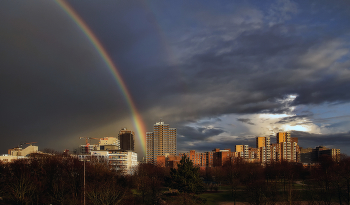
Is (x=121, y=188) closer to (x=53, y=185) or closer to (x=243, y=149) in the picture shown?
(x=53, y=185)

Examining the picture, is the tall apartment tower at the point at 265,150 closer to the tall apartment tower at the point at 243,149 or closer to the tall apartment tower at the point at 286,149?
the tall apartment tower at the point at 286,149

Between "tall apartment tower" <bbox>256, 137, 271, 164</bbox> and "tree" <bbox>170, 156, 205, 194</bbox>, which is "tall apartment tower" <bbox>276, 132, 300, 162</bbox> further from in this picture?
"tree" <bbox>170, 156, 205, 194</bbox>

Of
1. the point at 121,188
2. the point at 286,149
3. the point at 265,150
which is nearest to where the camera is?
the point at 121,188

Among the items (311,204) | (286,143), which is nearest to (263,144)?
(286,143)

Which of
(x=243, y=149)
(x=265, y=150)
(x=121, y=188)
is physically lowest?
(x=243, y=149)

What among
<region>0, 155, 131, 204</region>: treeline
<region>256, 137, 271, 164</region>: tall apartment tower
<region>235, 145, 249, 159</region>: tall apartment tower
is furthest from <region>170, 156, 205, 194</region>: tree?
<region>235, 145, 249, 159</region>: tall apartment tower

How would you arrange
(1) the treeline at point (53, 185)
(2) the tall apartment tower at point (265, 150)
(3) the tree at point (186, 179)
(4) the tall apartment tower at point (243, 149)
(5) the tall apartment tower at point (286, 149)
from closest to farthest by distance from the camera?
(1) the treeline at point (53, 185)
(3) the tree at point (186, 179)
(5) the tall apartment tower at point (286, 149)
(2) the tall apartment tower at point (265, 150)
(4) the tall apartment tower at point (243, 149)

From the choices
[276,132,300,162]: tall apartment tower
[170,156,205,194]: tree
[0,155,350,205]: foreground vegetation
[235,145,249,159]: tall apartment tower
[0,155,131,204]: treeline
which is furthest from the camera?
[235,145,249,159]: tall apartment tower

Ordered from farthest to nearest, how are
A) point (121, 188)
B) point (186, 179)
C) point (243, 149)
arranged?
point (243, 149), point (186, 179), point (121, 188)

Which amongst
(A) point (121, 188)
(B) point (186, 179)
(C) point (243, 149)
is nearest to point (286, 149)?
(C) point (243, 149)

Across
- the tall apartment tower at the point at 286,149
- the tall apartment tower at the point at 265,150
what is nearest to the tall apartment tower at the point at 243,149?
the tall apartment tower at the point at 265,150

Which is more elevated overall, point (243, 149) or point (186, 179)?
point (186, 179)

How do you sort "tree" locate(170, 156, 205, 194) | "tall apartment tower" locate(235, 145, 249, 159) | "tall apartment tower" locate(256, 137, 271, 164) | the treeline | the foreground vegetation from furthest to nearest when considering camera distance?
"tall apartment tower" locate(235, 145, 249, 159) < "tall apartment tower" locate(256, 137, 271, 164) < "tree" locate(170, 156, 205, 194) < the treeline < the foreground vegetation

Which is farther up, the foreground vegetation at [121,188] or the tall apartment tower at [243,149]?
the foreground vegetation at [121,188]
